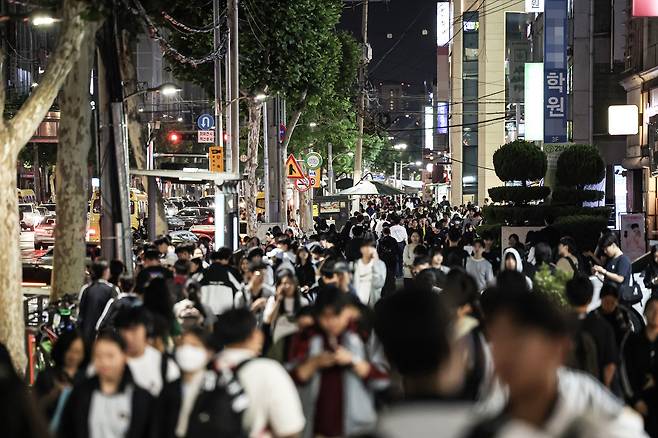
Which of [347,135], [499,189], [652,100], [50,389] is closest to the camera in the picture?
[50,389]

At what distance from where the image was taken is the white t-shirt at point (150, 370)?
7520mm

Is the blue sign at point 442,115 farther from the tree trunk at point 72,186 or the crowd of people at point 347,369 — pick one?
the crowd of people at point 347,369

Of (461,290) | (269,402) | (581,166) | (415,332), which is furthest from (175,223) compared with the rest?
(415,332)

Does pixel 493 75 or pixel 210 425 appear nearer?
pixel 210 425

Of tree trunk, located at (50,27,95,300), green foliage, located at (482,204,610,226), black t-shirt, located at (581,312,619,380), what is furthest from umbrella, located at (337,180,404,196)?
black t-shirt, located at (581,312,619,380)

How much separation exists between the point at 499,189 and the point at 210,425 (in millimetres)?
27821

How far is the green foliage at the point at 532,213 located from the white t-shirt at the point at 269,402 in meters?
25.4

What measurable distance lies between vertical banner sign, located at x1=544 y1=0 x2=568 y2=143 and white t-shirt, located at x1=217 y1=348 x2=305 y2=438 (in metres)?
34.3

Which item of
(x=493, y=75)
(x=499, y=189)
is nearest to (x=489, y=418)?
(x=499, y=189)

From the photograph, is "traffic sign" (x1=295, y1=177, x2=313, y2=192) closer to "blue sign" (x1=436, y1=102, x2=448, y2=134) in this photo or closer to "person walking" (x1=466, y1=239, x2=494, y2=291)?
"person walking" (x1=466, y1=239, x2=494, y2=291)

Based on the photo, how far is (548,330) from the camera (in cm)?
438

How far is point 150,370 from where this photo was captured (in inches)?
300

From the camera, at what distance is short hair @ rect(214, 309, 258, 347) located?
267 inches

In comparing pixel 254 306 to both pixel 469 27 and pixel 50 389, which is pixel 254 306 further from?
pixel 469 27
